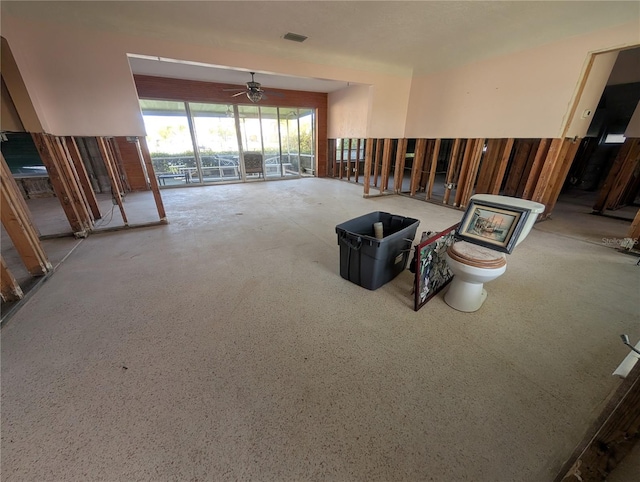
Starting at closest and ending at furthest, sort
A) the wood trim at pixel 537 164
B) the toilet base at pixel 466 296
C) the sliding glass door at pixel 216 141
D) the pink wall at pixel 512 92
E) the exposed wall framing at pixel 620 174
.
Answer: the toilet base at pixel 466 296 < the pink wall at pixel 512 92 < the wood trim at pixel 537 164 < the exposed wall framing at pixel 620 174 < the sliding glass door at pixel 216 141

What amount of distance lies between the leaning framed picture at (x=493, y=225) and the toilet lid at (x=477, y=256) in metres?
0.09

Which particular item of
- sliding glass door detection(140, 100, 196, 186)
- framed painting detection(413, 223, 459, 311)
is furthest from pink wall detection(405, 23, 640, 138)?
sliding glass door detection(140, 100, 196, 186)

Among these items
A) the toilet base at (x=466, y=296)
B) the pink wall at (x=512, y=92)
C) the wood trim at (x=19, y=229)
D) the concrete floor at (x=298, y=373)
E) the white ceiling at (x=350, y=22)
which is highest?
the white ceiling at (x=350, y=22)

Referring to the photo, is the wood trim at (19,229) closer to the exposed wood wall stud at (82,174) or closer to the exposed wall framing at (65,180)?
the exposed wall framing at (65,180)

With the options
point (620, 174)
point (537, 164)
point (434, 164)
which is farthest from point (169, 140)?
point (620, 174)

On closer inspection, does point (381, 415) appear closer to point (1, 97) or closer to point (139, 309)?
point (139, 309)

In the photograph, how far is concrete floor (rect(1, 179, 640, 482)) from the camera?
110 cm

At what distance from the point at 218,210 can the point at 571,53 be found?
19.4 feet

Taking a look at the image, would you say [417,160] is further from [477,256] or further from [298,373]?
[298,373]

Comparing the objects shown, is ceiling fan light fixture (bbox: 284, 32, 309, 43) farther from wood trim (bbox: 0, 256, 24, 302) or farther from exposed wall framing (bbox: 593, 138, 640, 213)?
exposed wall framing (bbox: 593, 138, 640, 213)

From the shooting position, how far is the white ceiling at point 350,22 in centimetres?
265

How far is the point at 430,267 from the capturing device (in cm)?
204

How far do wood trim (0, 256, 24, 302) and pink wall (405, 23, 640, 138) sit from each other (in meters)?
6.41

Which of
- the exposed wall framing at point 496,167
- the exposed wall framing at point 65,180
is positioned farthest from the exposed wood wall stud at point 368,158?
the exposed wall framing at point 65,180
